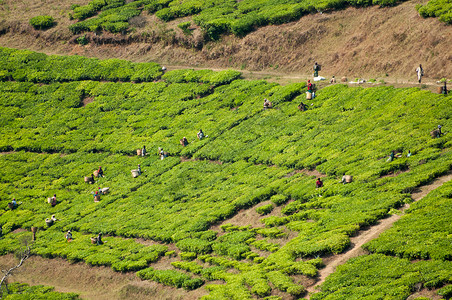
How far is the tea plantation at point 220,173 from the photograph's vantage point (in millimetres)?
41469

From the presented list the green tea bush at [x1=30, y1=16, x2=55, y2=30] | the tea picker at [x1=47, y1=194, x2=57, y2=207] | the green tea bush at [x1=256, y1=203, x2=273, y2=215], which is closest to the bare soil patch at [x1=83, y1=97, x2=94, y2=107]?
the tea picker at [x1=47, y1=194, x2=57, y2=207]

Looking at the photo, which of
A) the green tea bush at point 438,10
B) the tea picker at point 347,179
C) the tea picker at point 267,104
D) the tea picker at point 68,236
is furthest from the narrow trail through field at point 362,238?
the tea picker at point 68,236

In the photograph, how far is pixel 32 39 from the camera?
363 ft

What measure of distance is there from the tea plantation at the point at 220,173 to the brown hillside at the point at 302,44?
16.3 ft

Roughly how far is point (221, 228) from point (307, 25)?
42.2 meters

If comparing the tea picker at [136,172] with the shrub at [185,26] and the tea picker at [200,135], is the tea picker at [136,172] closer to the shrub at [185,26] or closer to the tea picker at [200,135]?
the tea picker at [200,135]

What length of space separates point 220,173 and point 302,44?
28.3m

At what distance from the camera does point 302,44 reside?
82188 millimetres

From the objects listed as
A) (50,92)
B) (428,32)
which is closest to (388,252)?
(428,32)

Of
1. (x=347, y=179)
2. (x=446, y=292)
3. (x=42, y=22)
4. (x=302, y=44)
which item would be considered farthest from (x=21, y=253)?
(x=42, y=22)

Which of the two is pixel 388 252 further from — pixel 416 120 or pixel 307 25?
pixel 307 25

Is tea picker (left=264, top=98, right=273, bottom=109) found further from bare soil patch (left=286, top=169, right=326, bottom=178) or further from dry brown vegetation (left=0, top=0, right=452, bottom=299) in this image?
bare soil patch (left=286, top=169, right=326, bottom=178)

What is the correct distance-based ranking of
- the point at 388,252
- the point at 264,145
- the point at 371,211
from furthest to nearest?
the point at 264,145, the point at 371,211, the point at 388,252

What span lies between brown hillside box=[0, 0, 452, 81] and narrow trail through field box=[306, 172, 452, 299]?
920 inches
